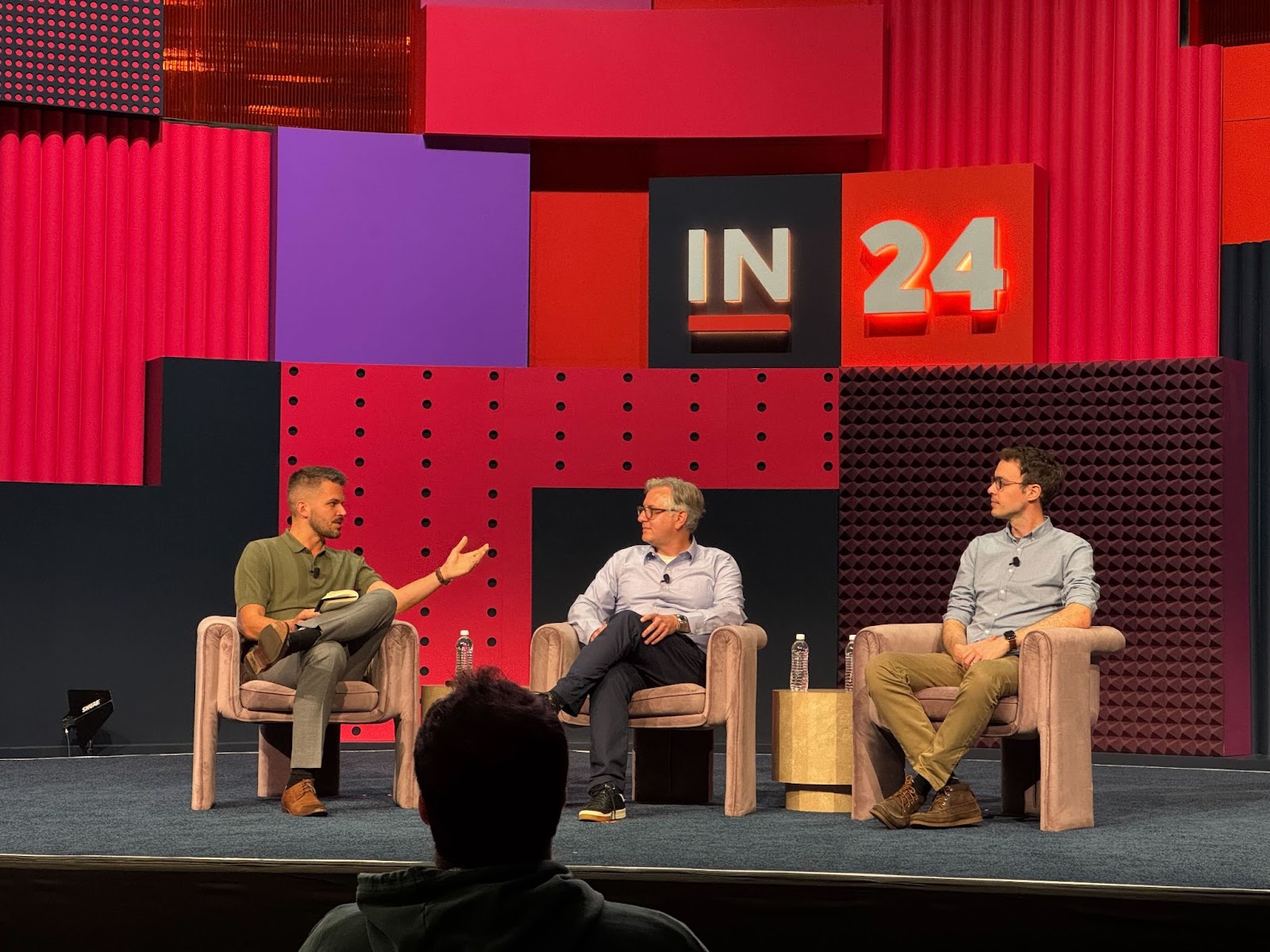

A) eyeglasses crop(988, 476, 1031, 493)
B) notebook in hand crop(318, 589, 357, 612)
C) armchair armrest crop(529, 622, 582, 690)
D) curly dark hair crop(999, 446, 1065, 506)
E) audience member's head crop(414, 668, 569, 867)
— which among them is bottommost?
armchair armrest crop(529, 622, 582, 690)

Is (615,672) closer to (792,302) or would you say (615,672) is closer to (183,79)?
(792,302)

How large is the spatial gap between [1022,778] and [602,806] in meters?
1.29

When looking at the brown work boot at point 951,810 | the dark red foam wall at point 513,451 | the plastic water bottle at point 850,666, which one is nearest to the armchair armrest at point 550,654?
the plastic water bottle at point 850,666

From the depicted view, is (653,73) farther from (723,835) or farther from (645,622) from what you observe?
(723,835)

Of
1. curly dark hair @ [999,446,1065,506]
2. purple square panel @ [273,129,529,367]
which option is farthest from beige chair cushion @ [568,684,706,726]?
purple square panel @ [273,129,529,367]

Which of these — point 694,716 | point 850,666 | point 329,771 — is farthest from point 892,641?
point 329,771

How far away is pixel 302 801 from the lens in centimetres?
494

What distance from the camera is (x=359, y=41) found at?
8156 mm

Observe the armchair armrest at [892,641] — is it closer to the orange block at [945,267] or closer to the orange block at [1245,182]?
the orange block at [945,267]

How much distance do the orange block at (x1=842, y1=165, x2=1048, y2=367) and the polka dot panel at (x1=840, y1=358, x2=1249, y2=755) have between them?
250 millimetres

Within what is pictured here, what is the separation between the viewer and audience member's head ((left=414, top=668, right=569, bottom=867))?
1.54 meters

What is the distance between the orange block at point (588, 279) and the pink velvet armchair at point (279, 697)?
10.1 feet

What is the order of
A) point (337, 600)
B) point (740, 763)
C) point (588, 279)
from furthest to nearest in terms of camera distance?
point (588, 279) < point (337, 600) < point (740, 763)

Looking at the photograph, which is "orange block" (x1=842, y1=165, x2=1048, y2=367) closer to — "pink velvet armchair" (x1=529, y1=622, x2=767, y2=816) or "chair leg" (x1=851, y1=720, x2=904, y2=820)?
"pink velvet armchair" (x1=529, y1=622, x2=767, y2=816)
